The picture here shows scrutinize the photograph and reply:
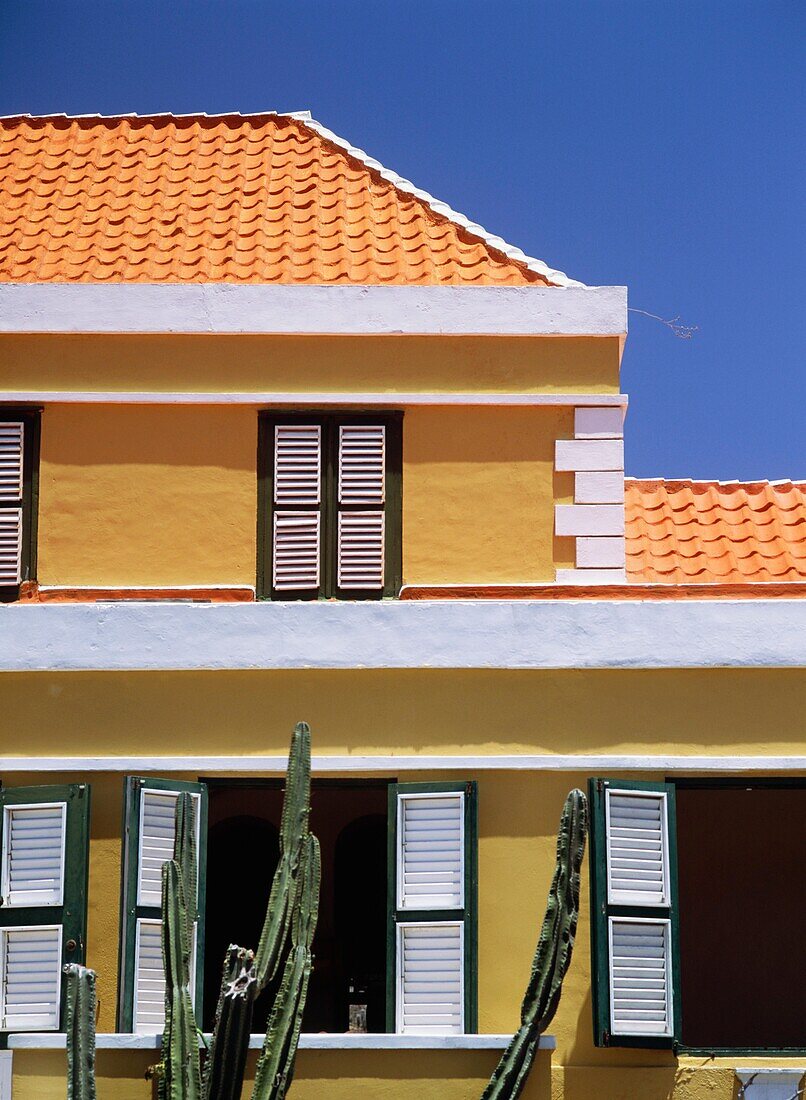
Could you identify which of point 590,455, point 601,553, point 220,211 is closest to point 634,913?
point 601,553

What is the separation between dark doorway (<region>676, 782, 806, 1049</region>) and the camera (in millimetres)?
15258

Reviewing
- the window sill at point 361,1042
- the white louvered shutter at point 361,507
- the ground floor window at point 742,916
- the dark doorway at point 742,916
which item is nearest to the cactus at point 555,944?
the window sill at point 361,1042

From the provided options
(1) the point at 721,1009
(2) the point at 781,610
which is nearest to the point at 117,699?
(2) the point at 781,610

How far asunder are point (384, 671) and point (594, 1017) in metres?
2.48

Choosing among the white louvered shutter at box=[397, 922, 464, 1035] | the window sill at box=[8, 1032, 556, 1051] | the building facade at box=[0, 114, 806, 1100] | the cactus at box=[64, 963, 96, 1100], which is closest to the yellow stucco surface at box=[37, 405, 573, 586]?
the building facade at box=[0, 114, 806, 1100]

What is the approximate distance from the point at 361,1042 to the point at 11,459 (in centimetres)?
461

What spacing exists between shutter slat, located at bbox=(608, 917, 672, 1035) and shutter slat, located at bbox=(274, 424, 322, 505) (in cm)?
354

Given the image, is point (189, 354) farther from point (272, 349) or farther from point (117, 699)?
point (117, 699)

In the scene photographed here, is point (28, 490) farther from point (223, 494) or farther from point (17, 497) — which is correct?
point (223, 494)

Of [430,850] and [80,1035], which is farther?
[430,850]

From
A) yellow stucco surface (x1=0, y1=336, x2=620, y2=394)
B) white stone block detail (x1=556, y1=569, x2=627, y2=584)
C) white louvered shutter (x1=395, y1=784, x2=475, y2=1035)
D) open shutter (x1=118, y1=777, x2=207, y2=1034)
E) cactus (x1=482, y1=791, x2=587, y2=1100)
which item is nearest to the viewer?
cactus (x1=482, y1=791, x2=587, y2=1100)

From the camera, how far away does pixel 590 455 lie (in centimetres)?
1188

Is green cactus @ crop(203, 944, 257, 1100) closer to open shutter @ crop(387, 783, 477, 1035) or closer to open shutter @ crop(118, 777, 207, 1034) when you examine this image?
open shutter @ crop(118, 777, 207, 1034)

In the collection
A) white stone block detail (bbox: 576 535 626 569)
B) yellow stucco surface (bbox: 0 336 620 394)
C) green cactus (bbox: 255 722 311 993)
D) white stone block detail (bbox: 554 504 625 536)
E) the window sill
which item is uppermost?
yellow stucco surface (bbox: 0 336 620 394)
